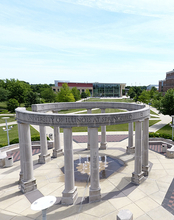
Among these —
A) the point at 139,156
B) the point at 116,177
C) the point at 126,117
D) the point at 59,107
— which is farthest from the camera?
the point at 59,107

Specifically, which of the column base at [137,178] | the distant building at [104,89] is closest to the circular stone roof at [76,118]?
A: the column base at [137,178]

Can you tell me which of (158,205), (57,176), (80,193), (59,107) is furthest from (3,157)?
(158,205)

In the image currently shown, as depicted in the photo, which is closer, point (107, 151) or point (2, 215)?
point (2, 215)

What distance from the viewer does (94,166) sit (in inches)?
530

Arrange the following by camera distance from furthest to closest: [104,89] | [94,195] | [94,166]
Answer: [104,89], [94,195], [94,166]

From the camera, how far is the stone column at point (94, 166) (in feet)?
43.4

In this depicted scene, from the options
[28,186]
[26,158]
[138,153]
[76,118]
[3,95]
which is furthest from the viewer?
[3,95]

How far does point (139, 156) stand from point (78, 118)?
7.74 metres

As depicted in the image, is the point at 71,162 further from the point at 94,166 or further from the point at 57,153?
the point at 57,153

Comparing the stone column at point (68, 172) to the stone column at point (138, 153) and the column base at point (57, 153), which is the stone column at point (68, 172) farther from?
the column base at point (57, 153)

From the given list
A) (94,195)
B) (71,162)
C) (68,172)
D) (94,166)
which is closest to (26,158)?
(68,172)

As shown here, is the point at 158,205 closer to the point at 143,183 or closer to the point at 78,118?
the point at 143,183

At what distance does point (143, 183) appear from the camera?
16.3m

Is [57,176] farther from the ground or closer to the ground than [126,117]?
closer to the ground
